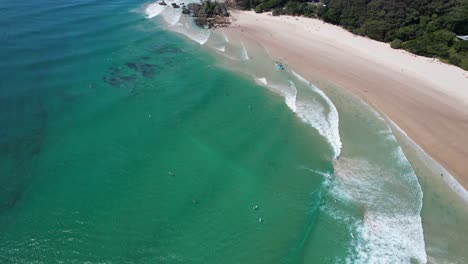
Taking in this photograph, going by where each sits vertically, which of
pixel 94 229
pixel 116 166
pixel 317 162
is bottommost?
pixel 94 229

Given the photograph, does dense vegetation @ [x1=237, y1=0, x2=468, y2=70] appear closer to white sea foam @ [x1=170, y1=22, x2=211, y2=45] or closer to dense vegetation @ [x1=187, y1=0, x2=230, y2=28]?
dense vegetation @ [x1=187, y1=0, x2=230, y2=28]

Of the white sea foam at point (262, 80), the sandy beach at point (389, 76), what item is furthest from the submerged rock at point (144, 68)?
the sandy beach at point (389, 76)

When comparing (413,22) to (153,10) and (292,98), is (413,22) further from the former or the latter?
(153,10)

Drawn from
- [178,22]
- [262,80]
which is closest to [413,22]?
[262,80]

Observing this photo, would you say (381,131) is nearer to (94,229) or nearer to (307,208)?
(307,208)

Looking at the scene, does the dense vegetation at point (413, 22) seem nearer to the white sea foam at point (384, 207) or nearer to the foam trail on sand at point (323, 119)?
the foam trail on sand at point (323, 119)

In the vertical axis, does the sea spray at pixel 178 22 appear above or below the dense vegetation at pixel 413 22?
below

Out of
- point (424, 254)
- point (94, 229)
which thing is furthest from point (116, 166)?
point (424, 254)
